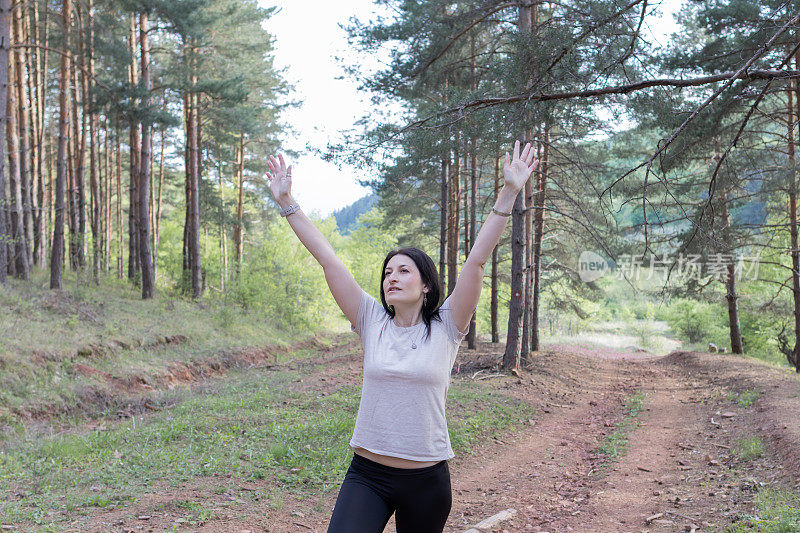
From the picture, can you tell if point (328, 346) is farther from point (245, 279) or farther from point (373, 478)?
point (373, 478)

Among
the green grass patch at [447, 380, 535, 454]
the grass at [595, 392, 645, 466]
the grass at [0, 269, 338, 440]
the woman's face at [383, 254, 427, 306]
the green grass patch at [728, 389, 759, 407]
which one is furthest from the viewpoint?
the green grass patch at [728, 389, 759, 407]

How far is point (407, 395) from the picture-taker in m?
2.59

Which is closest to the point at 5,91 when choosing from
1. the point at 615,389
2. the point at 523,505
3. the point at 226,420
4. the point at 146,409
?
the point at 146,409

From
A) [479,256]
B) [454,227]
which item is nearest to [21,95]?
[454,227]

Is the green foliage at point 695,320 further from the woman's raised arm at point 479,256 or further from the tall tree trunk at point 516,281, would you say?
the woman's raised arm at point 479,256

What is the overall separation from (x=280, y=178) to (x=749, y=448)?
755cm

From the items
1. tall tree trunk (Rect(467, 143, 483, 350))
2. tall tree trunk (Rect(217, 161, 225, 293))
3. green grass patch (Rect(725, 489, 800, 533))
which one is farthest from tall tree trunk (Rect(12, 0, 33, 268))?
green grass patch (Rect(725, 489, 800, 533))

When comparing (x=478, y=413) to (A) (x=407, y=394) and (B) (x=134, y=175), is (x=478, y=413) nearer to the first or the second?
(A) (x=407, y=394)

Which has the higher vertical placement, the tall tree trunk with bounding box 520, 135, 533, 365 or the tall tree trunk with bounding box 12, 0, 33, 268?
the tall tree trunk with bounding box 12, 0, 33, 268

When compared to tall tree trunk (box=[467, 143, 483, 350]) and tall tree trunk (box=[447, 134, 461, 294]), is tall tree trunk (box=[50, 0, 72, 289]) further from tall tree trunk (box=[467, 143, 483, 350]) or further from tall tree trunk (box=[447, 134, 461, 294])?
tall tree trunk (box=[447, 134, 461, 294])

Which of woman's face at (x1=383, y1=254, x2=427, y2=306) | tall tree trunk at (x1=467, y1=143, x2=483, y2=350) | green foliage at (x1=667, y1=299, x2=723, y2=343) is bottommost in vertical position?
green foliage at (x1=667, y1=299, x2=723, y2=343)

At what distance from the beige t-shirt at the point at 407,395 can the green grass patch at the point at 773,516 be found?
3.85 meters

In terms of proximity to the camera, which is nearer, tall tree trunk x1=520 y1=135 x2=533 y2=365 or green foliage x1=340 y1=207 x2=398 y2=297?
tall tree trunk x1=520 y1=135 x2=533 y2=365

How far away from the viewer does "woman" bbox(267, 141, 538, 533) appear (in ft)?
8.45
